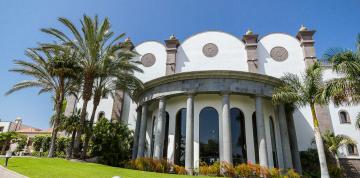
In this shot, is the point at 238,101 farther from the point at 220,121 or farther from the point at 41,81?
the point at 41,81

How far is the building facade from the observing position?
18891mm

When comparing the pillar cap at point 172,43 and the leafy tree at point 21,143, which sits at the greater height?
the pillar cap at point 172,43

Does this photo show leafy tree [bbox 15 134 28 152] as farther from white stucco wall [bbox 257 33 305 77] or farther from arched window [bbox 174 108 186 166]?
white stucco wall [bbox 257 33 305 77]

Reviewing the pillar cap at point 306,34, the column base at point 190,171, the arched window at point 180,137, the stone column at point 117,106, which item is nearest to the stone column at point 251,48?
the pillar cap at point 306,34

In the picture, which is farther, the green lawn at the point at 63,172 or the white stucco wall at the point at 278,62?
the white stucco wall at the point at 278,62

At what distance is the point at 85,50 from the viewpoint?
2075cm

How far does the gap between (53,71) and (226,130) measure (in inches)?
588

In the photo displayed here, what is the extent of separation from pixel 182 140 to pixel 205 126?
2455 mm

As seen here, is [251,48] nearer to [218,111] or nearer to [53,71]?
[218,111]

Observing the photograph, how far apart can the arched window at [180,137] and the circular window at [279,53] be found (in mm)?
14642

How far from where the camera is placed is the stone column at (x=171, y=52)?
29281 millimetres

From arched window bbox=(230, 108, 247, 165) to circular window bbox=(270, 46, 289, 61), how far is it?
39.9 ft

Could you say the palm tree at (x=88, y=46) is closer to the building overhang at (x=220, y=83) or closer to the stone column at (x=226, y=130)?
the building overhang at (x=220, y=83)

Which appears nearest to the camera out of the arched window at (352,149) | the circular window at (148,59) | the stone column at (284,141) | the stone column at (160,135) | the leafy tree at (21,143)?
the stone column at (284,141)
